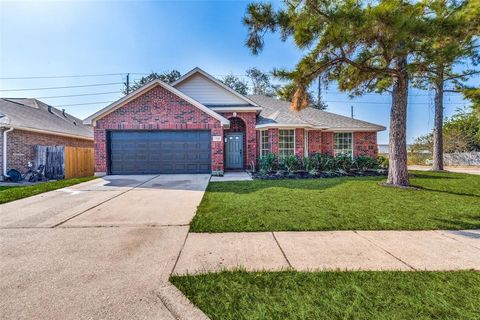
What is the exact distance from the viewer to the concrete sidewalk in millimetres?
2895

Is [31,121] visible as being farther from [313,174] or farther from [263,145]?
[313,174]

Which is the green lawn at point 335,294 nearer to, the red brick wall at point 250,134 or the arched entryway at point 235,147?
the red brick wall at point 250,134

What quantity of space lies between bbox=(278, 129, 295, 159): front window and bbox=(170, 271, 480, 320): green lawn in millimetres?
11341

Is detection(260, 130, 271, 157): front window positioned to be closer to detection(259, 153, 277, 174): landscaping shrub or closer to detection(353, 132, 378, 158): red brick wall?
detection(259, 153, 277, 174): landscaping shrub

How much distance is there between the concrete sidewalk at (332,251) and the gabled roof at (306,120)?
10.0 meters

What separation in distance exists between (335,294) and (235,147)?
12678 millimetres

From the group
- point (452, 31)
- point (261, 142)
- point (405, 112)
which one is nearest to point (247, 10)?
point (452, 31)

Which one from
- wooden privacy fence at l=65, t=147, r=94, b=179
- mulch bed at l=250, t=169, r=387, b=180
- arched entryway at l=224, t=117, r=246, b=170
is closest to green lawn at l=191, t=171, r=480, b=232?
mulch bed at l=250, t=169, r=387, b=180

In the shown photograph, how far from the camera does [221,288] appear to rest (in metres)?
2.39

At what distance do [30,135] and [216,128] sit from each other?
10.2 metres

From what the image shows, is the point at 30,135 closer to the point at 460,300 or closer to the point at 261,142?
the point at 261,142

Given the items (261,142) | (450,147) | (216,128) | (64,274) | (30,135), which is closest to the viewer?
(64,274)

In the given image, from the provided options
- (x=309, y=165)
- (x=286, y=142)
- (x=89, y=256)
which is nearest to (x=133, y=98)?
(x=286, y=142)

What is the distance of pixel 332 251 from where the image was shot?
3.31 metres
